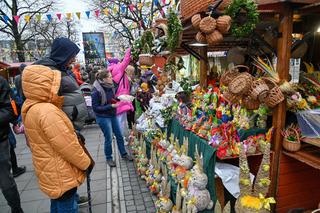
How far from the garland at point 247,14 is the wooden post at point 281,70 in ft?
1.15

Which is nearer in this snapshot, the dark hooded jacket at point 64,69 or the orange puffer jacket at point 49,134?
the orange puffer jacket at point 49,134

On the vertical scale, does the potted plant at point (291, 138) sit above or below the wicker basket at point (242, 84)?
below

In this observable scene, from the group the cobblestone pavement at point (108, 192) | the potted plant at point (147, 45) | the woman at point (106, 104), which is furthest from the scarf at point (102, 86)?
the cobblestone pavement at point (108, 192)

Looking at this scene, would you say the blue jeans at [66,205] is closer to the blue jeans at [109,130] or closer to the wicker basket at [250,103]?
the wicker basket at [250,103]

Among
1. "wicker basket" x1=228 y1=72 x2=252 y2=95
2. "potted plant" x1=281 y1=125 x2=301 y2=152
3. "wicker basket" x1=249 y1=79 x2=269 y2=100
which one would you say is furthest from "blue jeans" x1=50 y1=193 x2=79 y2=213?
"potted plant" x1=281 y1=125 x2=301 y2=152

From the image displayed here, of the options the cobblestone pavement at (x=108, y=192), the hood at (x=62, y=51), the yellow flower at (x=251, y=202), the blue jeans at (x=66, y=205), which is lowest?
the cobblestone pavement at (x=108, y=192)

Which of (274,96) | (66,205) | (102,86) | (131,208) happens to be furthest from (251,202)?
(102,86)

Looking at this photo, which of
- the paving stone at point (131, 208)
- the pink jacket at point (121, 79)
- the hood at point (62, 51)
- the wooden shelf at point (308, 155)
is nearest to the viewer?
the wooden shelf at point (308, 155)

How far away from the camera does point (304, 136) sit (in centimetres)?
241

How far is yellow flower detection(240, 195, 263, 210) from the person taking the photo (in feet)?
6.53

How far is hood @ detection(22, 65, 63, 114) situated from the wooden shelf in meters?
2.38

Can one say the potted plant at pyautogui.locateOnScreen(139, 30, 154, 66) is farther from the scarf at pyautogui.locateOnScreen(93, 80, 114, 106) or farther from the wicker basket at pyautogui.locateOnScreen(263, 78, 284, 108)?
the wicker basket at pyautogui.locateOnScreen(263, 78, 284, 108)

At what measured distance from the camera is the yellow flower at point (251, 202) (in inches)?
78.4

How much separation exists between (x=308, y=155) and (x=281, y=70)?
0.89 meters
